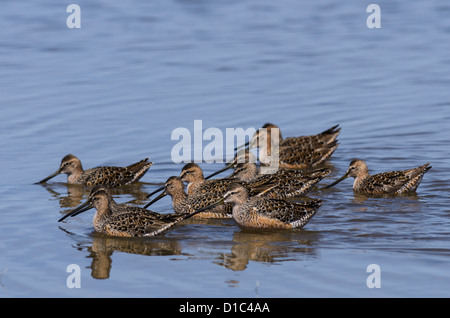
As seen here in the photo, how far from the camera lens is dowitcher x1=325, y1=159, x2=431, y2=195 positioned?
514 inches

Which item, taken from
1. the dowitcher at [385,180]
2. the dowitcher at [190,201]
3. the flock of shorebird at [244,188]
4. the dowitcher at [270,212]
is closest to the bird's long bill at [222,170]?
the flock of shorebird at [244,188]

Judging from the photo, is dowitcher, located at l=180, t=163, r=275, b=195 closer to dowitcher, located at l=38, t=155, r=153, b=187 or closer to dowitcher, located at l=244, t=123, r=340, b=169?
dowitcher, located at l=38, t=155, r=153, b=187

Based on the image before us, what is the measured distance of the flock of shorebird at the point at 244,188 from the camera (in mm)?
11352

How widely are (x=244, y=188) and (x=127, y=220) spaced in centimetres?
164

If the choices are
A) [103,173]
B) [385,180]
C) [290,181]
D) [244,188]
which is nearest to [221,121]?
[103,173]

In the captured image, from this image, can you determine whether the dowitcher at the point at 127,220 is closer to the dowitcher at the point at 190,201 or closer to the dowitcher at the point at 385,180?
the dowitcher at the point at 190,201

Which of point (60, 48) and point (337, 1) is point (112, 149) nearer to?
point (60, 48)

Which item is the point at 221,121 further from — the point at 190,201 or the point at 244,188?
the point at 244,188

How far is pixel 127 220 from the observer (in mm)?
11172

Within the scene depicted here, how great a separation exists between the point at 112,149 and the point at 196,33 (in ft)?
27.3

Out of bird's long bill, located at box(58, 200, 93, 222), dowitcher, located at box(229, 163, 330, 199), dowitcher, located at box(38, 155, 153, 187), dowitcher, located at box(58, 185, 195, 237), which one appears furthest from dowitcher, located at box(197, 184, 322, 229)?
dowitcher, located at box(38, 155, 153, 187)

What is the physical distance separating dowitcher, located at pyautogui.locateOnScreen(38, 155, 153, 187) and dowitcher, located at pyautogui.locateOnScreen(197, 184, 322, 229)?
93.2 inches

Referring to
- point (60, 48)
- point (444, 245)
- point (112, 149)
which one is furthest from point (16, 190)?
point (60, 48)

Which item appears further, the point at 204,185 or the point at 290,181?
the point at 290,181
